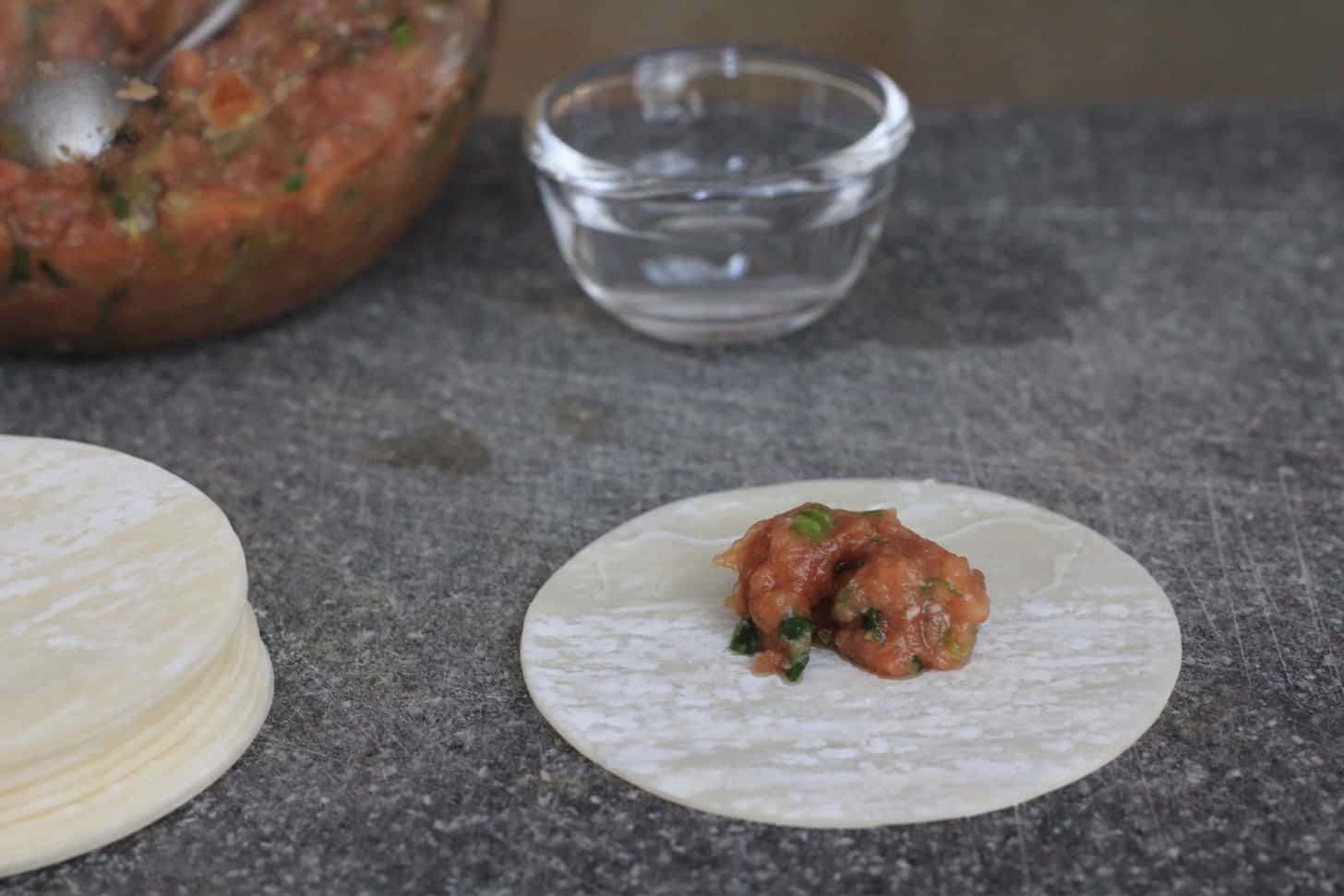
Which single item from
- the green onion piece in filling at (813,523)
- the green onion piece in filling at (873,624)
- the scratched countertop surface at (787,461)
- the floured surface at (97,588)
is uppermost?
the floured surface at (97,588)

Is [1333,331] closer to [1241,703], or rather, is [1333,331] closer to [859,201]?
[859,201]

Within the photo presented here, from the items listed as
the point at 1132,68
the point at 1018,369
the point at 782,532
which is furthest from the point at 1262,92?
the point at 782,532

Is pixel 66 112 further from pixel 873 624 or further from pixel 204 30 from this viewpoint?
pixel 873 624

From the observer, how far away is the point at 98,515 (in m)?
1.38

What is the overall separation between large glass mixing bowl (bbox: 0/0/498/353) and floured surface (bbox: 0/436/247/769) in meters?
0.29

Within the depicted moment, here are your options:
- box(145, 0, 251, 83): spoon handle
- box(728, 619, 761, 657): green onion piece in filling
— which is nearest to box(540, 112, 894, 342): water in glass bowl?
box(145, 0, 251, 83): spoon handle

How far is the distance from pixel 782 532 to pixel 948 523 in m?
0.24

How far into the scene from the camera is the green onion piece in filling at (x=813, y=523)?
4.42ft

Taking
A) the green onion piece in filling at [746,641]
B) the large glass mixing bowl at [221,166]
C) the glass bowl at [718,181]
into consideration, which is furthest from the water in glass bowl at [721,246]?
the green onion piece in filling at [746,641]

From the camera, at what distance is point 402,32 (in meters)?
1.79

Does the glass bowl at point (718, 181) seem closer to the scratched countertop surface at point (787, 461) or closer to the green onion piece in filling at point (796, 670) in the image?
the scratched countertop surface at point (787, 461)

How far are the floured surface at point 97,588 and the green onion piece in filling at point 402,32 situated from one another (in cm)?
61

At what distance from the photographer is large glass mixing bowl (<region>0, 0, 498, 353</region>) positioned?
5.36 feet

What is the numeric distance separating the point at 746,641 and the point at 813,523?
119 mm
